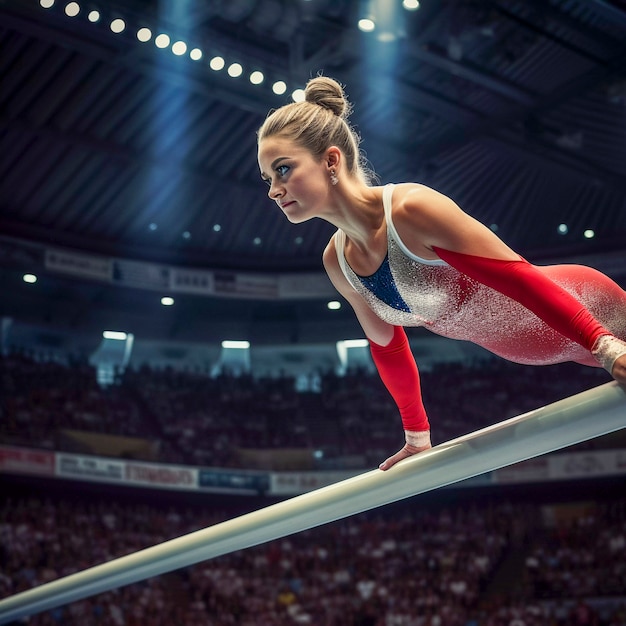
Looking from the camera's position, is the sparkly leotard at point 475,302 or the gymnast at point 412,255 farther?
the sparkly leotard at point 475,302

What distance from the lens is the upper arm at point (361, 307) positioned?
286 cm

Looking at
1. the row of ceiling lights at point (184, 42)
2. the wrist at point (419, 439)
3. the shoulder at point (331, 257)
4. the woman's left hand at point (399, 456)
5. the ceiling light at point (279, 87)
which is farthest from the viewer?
the ceiling light at point (279, 87)

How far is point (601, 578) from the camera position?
13.9 metres

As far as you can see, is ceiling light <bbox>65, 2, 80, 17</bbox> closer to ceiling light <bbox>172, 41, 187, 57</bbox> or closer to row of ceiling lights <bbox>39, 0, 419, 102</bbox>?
row of ceiling lights <bbox>39, 0, 419, 102</bbox>

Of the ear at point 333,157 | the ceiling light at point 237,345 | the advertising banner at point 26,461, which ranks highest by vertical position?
the ceiling light at point 237,345

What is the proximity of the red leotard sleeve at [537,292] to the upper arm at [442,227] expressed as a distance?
0.03 m

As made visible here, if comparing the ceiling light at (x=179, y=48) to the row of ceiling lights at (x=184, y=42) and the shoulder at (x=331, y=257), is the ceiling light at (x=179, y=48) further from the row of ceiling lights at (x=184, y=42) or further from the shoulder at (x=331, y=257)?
the shoulder at (x=331, y=257)

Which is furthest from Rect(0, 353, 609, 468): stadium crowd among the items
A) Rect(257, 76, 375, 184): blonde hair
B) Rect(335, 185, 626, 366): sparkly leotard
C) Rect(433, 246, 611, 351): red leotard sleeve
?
Rect(433, 246, 611, 351): red leotard sleeve

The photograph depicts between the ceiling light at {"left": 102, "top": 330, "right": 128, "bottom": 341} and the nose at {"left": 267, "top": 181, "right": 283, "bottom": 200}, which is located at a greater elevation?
the ceiling light at {"left": 102, "top": 330, "right": 128, "bottom": 341}

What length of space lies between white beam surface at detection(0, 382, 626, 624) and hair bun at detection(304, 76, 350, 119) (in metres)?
1.11

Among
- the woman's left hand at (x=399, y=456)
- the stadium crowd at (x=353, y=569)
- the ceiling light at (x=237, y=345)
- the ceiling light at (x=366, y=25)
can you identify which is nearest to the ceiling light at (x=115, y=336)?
the ceiling light at (x=237, y=345)

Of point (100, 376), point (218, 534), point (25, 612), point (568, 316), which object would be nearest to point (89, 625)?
point (100, 376)

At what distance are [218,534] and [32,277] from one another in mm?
15652

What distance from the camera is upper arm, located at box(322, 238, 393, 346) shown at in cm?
286
